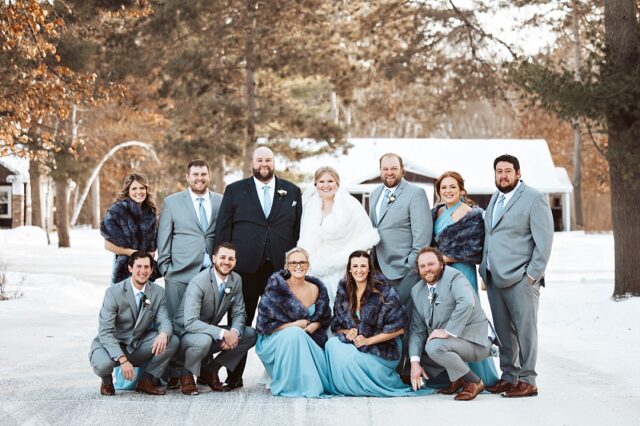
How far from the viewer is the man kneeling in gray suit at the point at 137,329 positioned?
25.4 ft

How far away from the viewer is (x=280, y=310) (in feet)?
26.1

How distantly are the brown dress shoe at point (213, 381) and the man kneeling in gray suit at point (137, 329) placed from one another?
1.25ft

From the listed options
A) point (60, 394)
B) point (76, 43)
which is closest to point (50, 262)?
point (76, 43)

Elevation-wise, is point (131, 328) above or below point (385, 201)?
below

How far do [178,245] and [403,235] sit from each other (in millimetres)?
1986

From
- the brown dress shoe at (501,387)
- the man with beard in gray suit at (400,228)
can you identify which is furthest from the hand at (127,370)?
the brown dress shoe at (501,387)

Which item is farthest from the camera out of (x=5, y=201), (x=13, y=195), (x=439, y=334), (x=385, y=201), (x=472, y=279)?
(x=5, y=201)

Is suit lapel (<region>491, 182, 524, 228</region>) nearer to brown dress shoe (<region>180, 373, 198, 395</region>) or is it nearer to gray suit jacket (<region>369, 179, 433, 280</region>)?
gray suit jacket (<region>369, 179, 433, 280</region>)

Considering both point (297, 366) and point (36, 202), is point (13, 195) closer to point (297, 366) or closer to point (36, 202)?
point (36, 202)

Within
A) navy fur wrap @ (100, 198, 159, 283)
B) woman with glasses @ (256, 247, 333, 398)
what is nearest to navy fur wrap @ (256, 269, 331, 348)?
woman with glasses @ (256, 247, 333, 398)

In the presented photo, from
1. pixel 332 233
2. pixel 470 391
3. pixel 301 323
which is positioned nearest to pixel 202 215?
pixel 332 233

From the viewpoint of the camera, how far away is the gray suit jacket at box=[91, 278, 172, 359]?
25.5 ft

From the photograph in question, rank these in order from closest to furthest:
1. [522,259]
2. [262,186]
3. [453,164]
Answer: [522,259], [262,186], [453,164]

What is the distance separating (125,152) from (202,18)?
27089 millimetres
